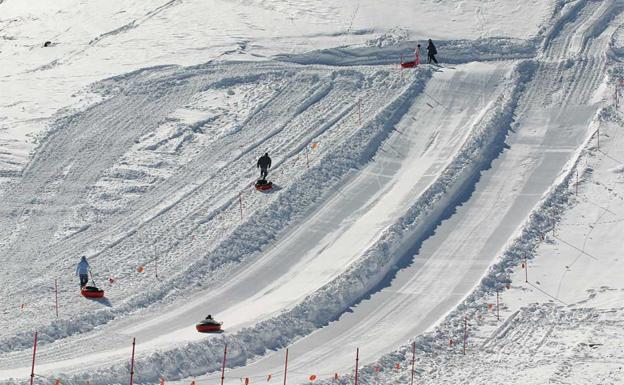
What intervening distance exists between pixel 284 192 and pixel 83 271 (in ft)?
23.7

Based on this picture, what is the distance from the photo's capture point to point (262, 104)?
136 feet

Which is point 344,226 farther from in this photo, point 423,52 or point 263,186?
point 423,52

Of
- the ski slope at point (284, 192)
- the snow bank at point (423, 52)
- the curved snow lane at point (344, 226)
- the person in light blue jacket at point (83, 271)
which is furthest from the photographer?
the snow bank at point (423, 52)

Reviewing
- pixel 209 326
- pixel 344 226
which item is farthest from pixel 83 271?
pixel 344 226

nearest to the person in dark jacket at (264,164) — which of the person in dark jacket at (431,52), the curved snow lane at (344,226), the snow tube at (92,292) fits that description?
the curved snow lane at (344,226)

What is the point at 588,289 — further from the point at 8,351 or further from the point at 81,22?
the point at 81,22

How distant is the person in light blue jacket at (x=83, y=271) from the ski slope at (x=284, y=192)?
538 millimetres

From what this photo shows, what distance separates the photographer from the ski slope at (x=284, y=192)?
2836 centimetres

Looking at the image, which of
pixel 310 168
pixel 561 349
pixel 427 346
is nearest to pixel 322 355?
pixel 427 346

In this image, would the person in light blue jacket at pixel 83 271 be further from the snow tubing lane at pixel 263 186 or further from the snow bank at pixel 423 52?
the snow bank at pixel 423 52

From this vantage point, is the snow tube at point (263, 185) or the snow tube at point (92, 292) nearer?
the snow tube at point (92, 292)

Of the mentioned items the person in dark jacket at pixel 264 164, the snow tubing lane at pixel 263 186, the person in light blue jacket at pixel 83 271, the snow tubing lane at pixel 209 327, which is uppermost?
the person in dark jacket at pixel 264 164

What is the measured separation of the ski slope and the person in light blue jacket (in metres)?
0.54

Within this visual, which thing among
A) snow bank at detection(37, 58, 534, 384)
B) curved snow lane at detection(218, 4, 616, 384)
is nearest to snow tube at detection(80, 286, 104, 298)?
snow bank at detection(37, 58, 534, 384)
